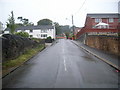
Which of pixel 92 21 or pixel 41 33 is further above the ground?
pixel 92 21

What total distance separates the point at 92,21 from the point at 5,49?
51.7m

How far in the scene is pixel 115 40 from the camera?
50.4ft

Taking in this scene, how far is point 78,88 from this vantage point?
19.1 feet

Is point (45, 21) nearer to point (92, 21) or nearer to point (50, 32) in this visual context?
point (50, 32)

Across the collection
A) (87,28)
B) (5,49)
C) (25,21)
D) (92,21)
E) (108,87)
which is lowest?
(108,87)

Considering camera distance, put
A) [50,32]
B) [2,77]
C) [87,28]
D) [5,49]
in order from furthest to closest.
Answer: [50,32] → [87,28] → [5,49] → [2,77]

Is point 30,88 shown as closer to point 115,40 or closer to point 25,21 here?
point 115,40

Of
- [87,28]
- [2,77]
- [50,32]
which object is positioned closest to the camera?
[2,77]

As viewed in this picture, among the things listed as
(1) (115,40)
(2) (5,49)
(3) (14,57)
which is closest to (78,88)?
(2) (5,49)

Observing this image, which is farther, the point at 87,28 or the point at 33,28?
the point at 33,28

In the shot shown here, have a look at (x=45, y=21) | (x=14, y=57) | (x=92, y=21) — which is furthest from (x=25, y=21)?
(x=14, y=57)

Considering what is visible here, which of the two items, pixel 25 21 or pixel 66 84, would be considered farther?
pixel 25 21

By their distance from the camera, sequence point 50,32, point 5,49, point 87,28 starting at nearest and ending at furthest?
point 5,49, point 87,28, point 50,32

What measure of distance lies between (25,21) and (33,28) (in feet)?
147
